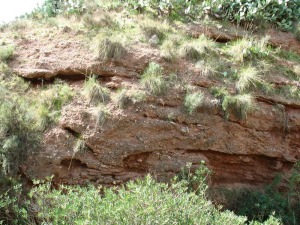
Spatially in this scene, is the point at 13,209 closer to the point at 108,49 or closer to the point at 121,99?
the point at 121,99

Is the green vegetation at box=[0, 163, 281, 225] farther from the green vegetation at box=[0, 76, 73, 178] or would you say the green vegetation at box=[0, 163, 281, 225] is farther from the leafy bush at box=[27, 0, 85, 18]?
the leafy bush at box=[27, 0, 85, 18]

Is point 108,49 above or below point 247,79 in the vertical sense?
above

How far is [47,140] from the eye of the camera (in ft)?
21.5

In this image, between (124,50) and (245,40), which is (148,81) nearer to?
(124,50)

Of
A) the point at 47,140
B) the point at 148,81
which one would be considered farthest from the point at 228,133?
the point at 47,140

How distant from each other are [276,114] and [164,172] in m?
2.58

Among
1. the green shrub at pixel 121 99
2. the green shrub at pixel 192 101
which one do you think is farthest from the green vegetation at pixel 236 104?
the green shrub at pixel 121 99

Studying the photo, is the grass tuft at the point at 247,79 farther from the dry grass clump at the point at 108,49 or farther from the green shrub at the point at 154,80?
the dry grass clump at the point at 108,49

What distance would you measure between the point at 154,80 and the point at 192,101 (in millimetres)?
767

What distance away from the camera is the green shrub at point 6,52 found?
7.61 metres

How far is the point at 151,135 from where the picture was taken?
7.00 m

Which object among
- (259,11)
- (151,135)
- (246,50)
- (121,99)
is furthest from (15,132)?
(259,11)

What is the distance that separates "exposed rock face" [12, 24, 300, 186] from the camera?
660 cm

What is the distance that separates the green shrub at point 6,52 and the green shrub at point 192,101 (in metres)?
3.34
